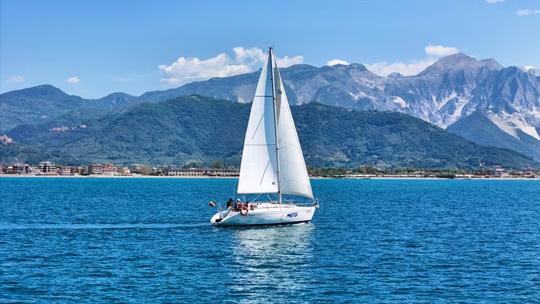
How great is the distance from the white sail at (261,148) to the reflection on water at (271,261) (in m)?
4.97

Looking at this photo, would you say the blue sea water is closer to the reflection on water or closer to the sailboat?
the reflection on water

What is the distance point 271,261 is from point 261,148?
22790 mm

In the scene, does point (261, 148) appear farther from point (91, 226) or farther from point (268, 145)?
point (91, 226)

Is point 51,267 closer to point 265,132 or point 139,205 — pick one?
point 265,132

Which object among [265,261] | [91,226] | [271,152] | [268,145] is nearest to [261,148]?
[268,145]

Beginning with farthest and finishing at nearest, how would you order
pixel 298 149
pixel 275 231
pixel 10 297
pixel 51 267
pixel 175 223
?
pixel 175 223, pixel 298 149, pixel 275 231, pixel 51 267, pixel 10 297

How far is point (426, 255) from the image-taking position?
61.8 metres

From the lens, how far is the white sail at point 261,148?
78250mm

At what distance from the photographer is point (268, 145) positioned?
258 feet

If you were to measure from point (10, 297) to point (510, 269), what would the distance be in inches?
1355

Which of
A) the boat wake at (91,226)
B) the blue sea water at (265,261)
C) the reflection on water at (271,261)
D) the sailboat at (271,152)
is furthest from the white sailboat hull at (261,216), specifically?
the boat wake at (91,226)

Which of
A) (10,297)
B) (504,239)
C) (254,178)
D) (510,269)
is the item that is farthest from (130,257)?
(504,239)

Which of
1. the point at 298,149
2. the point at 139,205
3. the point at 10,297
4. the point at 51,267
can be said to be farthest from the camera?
the point at 139,205

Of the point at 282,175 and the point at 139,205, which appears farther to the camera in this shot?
the point at 139,205
